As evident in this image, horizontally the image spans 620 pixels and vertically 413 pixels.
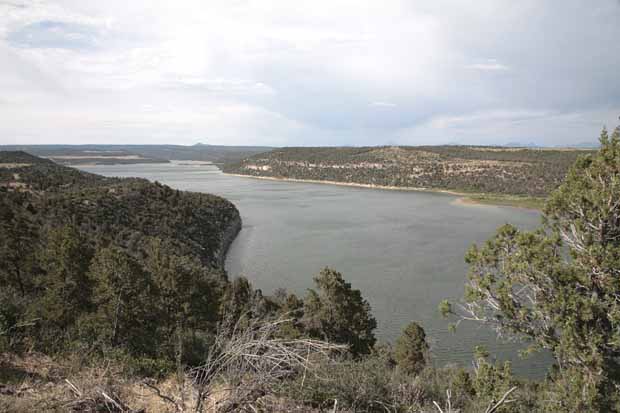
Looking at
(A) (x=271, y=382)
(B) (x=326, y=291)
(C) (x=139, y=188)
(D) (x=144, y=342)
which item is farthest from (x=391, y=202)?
(A) (x=271, y=382)

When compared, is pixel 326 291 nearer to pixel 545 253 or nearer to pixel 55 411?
pixel 545 253

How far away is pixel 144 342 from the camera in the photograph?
823 centimetres

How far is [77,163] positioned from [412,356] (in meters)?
179

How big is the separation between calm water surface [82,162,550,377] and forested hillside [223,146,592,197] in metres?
26.2

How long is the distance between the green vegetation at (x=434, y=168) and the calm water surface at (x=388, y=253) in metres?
23.0

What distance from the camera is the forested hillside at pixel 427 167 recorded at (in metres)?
83.1

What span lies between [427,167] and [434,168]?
2.01 meters

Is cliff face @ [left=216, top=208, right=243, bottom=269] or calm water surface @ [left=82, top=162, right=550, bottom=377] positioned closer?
calm water surface @ [left=82, top=162, right=550, bottom=377]

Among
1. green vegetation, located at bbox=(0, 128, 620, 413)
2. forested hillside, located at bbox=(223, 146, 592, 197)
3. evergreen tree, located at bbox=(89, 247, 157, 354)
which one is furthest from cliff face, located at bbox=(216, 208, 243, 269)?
forested hillside, located at bbox=(223, 146, 592, 197)

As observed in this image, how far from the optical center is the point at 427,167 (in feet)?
336

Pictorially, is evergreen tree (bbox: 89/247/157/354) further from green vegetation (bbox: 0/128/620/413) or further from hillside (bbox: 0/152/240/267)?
hillside (bbox: 0/152/240/267)

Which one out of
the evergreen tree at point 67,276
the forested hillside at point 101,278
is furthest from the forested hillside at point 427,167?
the evergreen tree at point 67,276

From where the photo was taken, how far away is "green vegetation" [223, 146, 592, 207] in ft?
261

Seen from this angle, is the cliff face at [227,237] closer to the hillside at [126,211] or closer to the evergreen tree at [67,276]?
the hillside at [126,211]
